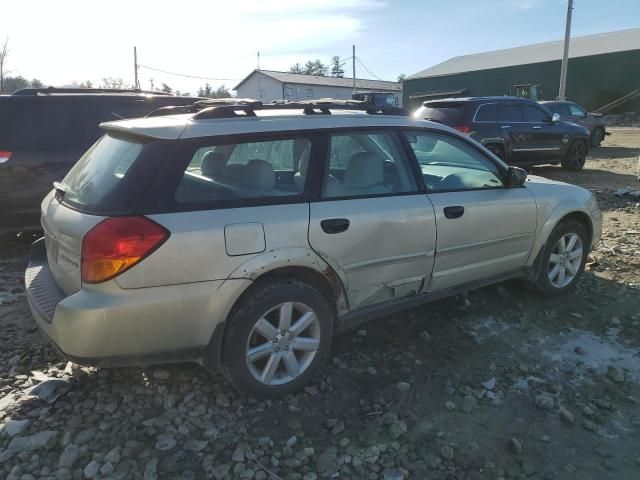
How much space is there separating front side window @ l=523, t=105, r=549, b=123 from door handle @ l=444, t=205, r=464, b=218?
8777 millimetres

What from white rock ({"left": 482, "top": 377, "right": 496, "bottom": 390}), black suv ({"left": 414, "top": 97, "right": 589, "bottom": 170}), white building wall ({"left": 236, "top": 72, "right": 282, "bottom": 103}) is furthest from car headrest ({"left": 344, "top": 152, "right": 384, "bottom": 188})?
white building wall ({"left": 236, "top": 72, "right": 282, "bottom": 103})

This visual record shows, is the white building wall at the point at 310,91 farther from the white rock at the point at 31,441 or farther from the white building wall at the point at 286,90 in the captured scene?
the white rock at the point at 31,441

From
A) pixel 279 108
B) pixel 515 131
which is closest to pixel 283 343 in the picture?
pixel 279 108

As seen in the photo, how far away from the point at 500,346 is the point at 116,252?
8.73 feet

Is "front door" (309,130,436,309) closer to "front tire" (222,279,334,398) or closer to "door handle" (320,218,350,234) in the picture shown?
"door handle" (320,218,350,234)

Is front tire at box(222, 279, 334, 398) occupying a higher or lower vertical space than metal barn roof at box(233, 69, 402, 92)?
lower

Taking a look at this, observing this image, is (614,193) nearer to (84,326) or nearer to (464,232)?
(464,232)

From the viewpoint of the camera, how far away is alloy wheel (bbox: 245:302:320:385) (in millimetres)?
2906

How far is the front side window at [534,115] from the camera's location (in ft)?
37.3

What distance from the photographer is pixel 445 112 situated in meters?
10.6

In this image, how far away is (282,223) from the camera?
2846 millimetres

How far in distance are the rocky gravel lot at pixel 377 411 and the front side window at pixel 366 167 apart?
1142 mm

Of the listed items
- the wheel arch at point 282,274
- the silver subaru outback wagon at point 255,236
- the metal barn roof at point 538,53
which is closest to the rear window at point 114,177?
the silver subaru outback wagon at point 255,236

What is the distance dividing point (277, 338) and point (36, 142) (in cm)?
382
